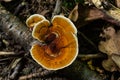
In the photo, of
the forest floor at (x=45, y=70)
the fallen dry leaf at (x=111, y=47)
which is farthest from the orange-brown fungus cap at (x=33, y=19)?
the fallen dry leaf at (x=111, y=47)

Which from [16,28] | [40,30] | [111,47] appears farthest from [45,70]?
[111,47]

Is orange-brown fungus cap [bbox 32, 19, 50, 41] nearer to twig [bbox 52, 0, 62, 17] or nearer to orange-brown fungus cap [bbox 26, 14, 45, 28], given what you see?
orange-brown fungus cap [bbox 26, 14, 45, 28]

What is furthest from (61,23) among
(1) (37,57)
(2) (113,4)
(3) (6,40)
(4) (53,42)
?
(3) (6,40)

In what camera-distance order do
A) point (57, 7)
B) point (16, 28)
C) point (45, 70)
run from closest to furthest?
point (45, 70) < point (16, 28) < point (57, 7)

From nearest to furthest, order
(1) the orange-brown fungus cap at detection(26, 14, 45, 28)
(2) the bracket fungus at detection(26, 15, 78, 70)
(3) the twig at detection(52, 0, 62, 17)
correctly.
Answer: (2) the bracket fungus at detection(26, 15, 78, 70) < (1) the orange-brown fungus cap at detection(26, 14, 45, 28) < (3) the twig at detection(52, 0, 62, 17)

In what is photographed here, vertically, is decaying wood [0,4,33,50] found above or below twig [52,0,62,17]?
below

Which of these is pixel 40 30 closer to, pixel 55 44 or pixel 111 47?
pixel 55 44

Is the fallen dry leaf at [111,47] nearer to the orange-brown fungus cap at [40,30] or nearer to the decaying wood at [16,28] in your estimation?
the orange-brown fungus cap at [40,30]

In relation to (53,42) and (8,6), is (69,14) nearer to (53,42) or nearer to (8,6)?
(53,42)

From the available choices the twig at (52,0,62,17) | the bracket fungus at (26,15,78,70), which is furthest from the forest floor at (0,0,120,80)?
the bracket fungus at (26,15,78,70)
